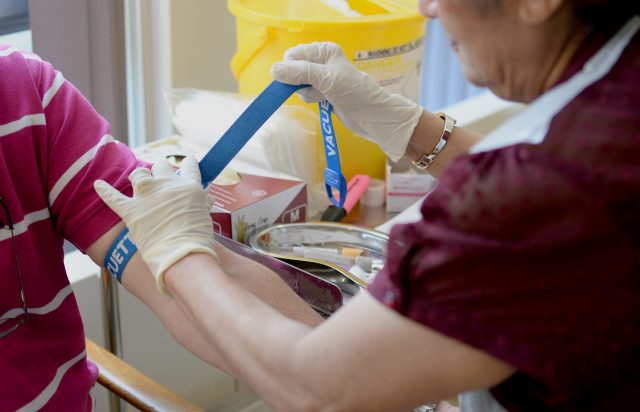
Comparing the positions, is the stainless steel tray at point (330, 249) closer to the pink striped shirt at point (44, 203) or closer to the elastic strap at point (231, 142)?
the elastic strap at point (231, 142)

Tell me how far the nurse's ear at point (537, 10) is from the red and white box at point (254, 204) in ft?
2.42

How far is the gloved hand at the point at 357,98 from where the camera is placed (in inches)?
55.9

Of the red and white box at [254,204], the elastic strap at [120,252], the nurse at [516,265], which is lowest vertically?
the red and white box at [254,204]

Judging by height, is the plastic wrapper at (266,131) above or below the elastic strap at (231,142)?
below

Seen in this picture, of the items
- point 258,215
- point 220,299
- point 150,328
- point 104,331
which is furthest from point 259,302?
point 150,328

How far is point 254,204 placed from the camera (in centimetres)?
151

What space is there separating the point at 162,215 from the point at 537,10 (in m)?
0.55

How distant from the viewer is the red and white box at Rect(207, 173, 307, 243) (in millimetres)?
1489

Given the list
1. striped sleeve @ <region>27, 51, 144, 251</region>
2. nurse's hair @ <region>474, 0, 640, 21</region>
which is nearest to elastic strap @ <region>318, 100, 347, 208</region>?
striped sleeve @ <region>27, 51, 144, 251</region>

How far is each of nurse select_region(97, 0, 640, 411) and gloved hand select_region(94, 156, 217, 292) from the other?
152mm

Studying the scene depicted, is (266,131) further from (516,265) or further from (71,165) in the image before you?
(516,265)

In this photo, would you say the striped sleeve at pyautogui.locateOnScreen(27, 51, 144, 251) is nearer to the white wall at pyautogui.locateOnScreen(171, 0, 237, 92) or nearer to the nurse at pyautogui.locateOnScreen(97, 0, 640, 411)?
the nurse at pyautogui.locateOnScreen(97, 0, 640, 411)

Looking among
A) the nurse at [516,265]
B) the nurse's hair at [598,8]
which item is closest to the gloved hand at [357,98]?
the nurse at [516,265]

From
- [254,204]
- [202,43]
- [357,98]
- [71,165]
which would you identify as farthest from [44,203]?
[202,43]
